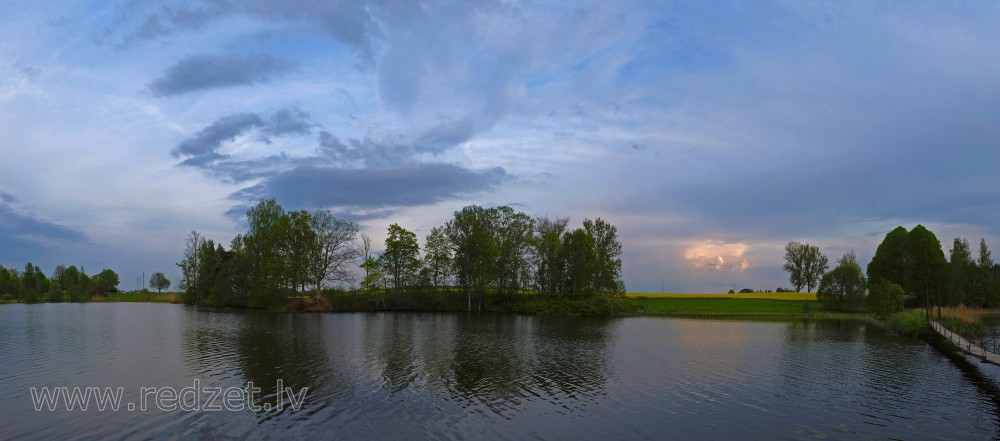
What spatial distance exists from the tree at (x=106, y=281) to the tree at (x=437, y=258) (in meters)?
136

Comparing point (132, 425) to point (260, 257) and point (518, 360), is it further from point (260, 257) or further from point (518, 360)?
point (260, 257)

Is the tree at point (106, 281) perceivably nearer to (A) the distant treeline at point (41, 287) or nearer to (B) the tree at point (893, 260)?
(A) the distant treeline at point (41, 287)

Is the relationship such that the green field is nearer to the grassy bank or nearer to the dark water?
the grassy bank

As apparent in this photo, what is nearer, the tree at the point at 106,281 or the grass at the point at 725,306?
the grass at the point at 725,306

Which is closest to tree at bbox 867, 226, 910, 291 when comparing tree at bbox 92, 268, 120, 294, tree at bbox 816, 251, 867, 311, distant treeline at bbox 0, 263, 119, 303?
tree at bbox 816, 251, 867, 311

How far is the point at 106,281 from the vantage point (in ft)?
591

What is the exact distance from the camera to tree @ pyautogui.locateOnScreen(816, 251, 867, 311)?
279ft

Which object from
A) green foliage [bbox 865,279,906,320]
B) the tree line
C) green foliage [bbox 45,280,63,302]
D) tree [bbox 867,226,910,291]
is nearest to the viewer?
green foliage [bbox 865,279,906,320]

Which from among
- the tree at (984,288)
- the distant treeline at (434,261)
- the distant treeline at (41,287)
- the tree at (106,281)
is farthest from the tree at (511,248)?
the tree at (106,281)

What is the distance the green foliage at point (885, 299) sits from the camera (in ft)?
207

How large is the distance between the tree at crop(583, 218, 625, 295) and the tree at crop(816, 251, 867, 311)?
34.5 m

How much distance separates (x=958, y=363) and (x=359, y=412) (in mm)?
38376

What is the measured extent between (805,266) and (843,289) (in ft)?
159

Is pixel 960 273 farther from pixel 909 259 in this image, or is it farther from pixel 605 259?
pixel 605 259
